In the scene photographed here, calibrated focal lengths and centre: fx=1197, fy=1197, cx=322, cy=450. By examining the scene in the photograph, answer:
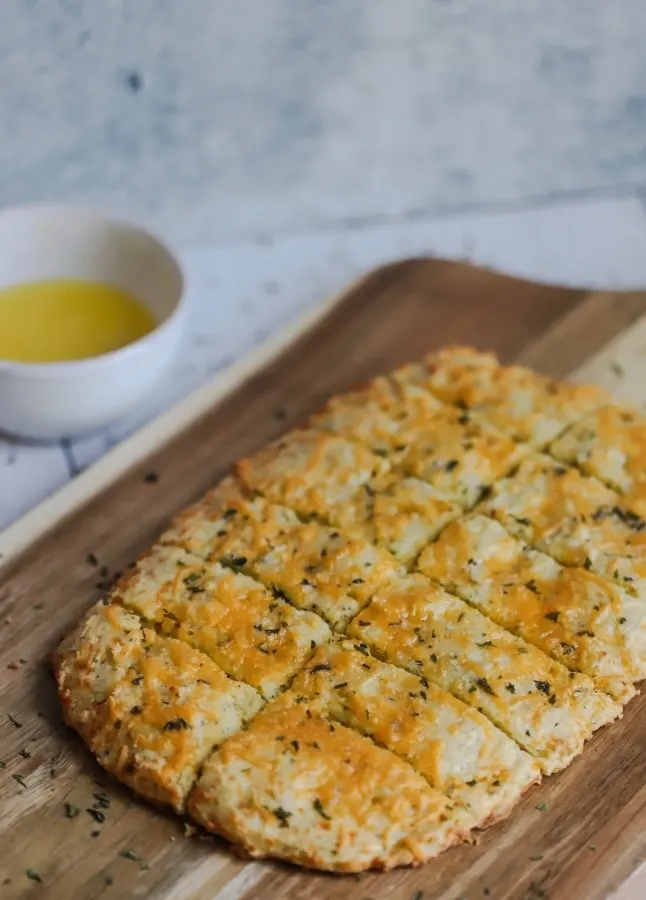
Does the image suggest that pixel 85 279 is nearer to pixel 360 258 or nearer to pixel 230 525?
pixel 230 525

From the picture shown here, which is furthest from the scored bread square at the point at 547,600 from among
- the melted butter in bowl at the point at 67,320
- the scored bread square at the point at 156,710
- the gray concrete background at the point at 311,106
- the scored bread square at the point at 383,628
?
the gray concrete background at the point at 311,106

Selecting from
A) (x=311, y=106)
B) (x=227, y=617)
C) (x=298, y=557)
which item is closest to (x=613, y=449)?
(x=298, y=557)

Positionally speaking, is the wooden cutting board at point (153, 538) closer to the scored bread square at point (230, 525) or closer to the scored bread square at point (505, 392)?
the scored bread square at point (230, 525)

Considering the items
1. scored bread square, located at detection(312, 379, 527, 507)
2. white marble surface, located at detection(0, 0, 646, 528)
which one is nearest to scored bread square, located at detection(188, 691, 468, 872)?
scored bread square, located at detection(312, 379, 527, 507)

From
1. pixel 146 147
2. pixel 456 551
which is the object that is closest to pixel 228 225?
pixel 146 147

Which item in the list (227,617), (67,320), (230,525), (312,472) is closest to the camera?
(227,617)
